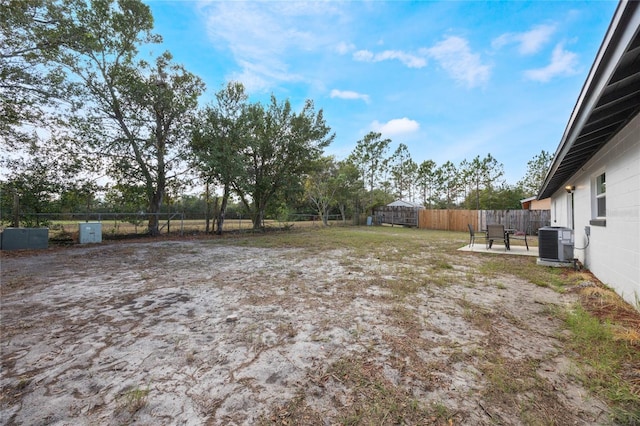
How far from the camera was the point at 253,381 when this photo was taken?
1.78 m

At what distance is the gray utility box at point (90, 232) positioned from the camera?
859cm

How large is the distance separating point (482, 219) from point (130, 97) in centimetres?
2139

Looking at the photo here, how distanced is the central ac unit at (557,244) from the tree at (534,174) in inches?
1200

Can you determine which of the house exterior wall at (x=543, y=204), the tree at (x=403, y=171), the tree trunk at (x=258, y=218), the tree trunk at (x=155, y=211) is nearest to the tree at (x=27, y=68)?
the tree trunk at (x=155, y=211)

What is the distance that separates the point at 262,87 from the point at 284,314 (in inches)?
518

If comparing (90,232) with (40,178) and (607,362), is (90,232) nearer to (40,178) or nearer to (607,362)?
(40,178)

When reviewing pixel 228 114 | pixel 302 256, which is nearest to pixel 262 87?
pixel 228 114

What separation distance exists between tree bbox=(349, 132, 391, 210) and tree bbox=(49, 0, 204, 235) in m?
16.0

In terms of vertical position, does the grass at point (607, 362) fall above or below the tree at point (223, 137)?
below

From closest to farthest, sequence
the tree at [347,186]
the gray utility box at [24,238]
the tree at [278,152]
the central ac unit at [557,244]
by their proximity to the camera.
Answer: the central ac unit at [557,244]
the gray utility box at [24,238]
the tree at [278,152]
the tree at [347,186]

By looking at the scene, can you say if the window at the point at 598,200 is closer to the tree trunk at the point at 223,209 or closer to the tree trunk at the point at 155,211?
the tree trunk at the point at 223,209

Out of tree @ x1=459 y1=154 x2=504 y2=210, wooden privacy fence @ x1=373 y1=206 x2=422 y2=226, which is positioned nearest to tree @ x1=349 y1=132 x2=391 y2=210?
wooden privacy fence @ x1=373 y1=206 x2=422 y2=226

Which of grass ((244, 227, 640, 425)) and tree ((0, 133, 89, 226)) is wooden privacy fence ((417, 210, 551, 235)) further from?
tree ((0, 133, 89, 226))

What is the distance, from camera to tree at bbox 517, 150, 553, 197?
2864 cm
